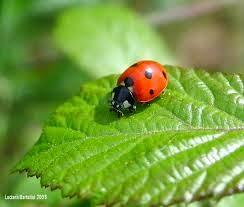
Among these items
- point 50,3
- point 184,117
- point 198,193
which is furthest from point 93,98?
point 50,3

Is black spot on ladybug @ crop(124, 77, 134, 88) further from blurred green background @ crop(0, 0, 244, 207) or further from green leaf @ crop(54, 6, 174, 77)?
green leaf @ crop(54, 6, 174, 77)

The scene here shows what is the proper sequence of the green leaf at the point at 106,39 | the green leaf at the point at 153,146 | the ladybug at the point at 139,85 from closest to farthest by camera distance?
the green leaf at the point at 153,146 → the ladybug at the point at 139,85 → the green leaf at the point at 106,39

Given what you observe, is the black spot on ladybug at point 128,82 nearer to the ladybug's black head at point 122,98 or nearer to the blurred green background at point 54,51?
the ladybug's black head at point 122,98

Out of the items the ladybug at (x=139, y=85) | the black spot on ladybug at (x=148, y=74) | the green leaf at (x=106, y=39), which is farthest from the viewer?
the green leaf at (x=106, y=39)

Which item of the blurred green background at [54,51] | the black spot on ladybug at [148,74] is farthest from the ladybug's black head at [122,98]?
the blurred green background at [54,51]

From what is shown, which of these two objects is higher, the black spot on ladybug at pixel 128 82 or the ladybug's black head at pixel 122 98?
the black spot on ladybug at pixel 128 82

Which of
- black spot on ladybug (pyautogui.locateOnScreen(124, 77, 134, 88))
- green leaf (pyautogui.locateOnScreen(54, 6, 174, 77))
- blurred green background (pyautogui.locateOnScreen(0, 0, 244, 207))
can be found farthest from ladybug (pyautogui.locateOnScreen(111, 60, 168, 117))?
green leaf (pyautogui.locateOnScreen(54, 6, 174, 77))

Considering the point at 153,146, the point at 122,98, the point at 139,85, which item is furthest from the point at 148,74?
the point at 153,146
